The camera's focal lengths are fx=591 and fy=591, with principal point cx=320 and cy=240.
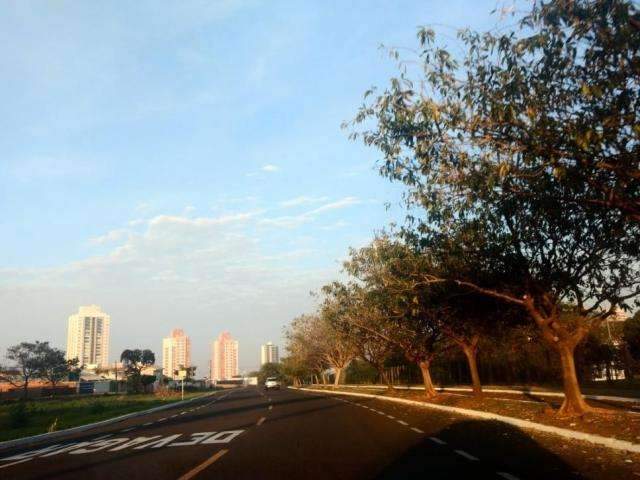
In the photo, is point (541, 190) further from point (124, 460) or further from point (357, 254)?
point (357, 254)

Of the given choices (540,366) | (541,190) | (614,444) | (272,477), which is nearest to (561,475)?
(614,444)

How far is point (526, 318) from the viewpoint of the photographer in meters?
21.5

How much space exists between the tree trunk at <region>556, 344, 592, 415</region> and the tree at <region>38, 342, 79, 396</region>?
90.0m

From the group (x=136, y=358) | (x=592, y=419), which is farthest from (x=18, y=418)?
(x=136, y=358)

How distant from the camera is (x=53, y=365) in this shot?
96.6 meters

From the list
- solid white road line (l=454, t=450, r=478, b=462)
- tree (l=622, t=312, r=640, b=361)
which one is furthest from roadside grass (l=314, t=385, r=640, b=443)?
tree (l=622, t=312, r=640, b=361)

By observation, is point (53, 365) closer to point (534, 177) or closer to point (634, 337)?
point (634, 337)

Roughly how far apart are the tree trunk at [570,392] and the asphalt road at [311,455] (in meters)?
2.18

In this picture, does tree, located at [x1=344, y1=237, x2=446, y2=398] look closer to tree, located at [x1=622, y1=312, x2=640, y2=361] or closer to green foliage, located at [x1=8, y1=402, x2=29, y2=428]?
tree, located at [x1=622, y1=312, x2=640, y2=361]

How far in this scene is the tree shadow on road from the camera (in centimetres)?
919

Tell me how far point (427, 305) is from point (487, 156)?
37.6ft

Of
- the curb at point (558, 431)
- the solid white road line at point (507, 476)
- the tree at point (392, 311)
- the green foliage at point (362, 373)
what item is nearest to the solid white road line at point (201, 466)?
the solid white road line at point (507, 476)

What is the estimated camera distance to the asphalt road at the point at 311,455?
9.59 m

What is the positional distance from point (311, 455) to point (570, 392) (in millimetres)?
9033
